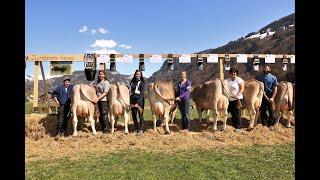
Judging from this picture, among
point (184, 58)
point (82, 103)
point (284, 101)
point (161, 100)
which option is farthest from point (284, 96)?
point (82, 103)

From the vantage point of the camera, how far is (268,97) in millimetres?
14828

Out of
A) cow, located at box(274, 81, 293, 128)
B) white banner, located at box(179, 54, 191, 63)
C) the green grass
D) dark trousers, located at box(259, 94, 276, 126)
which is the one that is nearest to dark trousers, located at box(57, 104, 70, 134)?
the green grass

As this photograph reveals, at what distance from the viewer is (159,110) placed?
13852 mm

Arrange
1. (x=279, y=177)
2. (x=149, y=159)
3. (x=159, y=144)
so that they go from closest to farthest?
1. (x=279, y=177)
2. (x=149, y=159)
3. (x=159, y=144)

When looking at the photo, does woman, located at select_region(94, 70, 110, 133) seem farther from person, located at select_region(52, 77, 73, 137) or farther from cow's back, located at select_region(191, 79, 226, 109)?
cow's back, located at select_region(191, 79, 226, 109)

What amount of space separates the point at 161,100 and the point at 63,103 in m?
3.34

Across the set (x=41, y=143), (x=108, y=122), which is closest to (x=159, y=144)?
(x=108, y=122)

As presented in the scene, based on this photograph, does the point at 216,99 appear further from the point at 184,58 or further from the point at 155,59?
the point at 155,59

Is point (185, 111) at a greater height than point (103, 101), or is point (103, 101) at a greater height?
point (103, 101)

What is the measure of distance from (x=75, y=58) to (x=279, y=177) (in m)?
9.12

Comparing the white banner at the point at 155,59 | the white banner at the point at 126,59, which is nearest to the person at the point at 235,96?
the white banner at the point at 155,59

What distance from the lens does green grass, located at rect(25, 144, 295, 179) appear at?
30.5ft
